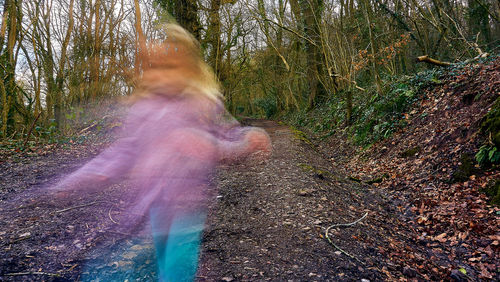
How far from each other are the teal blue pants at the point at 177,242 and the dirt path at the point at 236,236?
4.1 inches

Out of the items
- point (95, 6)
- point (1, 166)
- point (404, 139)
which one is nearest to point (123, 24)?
point (95, 6)

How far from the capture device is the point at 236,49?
16.4 meters

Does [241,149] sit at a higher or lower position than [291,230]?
higher

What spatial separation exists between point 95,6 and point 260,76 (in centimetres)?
1322

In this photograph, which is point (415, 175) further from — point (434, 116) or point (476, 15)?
point (476, 15)

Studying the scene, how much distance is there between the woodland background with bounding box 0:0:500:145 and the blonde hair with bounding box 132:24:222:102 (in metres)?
0.87

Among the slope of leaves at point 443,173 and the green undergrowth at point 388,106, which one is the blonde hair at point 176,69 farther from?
the green undergrowth at point 388,106

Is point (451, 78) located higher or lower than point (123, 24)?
lower

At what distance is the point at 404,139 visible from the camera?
6711 millimetres

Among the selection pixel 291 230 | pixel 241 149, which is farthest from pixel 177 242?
pixel 241 149

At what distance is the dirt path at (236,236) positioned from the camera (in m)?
2.46

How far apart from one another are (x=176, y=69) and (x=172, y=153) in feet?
12.6

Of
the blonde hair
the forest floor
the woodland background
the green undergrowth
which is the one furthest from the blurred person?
the green undergrowth

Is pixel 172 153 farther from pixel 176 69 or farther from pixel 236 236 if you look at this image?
pixel 236 236
